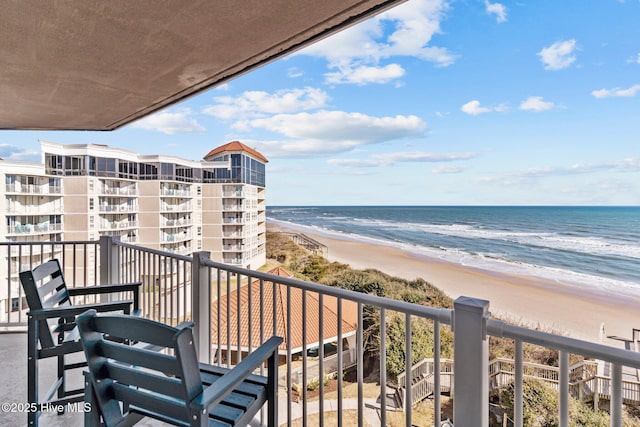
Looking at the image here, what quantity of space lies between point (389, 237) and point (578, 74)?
62.9 ft

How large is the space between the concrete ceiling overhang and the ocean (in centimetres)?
1751

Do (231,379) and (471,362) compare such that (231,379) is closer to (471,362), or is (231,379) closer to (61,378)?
(471,362)

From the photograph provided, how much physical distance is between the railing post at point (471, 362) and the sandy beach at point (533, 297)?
1170 cm

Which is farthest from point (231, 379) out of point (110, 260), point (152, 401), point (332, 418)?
point (332, 418)

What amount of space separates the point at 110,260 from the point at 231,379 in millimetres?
2767

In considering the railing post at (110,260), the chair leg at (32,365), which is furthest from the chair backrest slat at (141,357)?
the railing post at (110,260)

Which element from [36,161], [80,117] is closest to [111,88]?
[80,117]

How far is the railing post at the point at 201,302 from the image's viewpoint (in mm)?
2420

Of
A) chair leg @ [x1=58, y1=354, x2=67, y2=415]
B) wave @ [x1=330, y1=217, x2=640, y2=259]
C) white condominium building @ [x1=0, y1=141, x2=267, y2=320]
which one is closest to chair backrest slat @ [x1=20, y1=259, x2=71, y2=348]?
chair leg @ [x1=58, y1=354, x2=67, y2=415]

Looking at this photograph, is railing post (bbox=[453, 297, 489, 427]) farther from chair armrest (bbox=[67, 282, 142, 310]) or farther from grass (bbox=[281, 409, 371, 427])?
grass (bbox=[281, 409, 371, 427])

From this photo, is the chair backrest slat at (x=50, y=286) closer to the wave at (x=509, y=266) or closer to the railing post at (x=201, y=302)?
the railing post at (x=201, y=302)

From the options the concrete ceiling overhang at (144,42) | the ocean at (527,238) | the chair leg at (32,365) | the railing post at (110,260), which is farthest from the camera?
the ocean at (527,238)

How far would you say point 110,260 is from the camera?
3.45 m

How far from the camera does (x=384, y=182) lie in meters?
40.9
